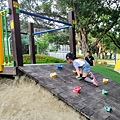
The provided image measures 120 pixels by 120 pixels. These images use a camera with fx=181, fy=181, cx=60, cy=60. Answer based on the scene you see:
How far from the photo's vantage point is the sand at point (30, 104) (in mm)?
2374

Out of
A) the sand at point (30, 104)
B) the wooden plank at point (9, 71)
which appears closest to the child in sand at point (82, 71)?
the sand at point (30, 104)

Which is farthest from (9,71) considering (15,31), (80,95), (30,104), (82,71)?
(82,71)

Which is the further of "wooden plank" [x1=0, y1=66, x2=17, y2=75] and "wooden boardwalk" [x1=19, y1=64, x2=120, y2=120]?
"wooden plank" [x1=0, y1=66, x2=17, y2=75]

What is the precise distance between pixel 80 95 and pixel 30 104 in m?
0.81

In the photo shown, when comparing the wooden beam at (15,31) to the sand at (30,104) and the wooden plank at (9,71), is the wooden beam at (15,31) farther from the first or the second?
the sand at (30,104)

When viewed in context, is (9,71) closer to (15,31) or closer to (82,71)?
(15,31)

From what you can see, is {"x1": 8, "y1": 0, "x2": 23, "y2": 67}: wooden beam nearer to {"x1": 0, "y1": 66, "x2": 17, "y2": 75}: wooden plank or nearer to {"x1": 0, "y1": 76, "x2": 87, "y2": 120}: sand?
{"x1": 0, "y1": 66, "x2": 17, "y2": 75}: wooden plank

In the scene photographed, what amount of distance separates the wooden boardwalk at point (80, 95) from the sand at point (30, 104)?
0.29ft

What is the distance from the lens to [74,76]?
373 centimetres

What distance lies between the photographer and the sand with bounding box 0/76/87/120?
2374mm

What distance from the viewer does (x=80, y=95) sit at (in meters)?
2.88

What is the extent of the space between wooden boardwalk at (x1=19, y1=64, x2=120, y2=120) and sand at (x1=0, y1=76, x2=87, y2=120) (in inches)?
3.4

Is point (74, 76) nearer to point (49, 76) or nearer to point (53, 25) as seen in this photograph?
point (49, 76)

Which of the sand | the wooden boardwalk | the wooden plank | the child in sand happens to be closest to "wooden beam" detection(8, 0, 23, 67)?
the wooden plank
